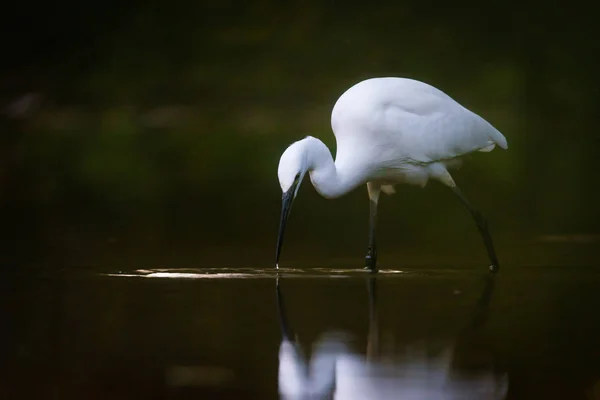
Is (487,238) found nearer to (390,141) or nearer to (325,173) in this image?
(390,141)

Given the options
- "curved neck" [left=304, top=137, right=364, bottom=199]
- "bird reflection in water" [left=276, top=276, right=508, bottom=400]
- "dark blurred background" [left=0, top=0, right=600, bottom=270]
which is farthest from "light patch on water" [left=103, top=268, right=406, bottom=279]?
"dark blurred background" [left=0, top=0, right=600, bottom=270]

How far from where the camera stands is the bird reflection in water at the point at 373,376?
2.99 meters

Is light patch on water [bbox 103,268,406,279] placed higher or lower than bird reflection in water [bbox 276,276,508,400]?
higher

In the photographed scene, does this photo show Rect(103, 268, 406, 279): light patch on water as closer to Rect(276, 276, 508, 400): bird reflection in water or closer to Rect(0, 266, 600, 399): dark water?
Rect(0, 266, 600, 399): dark water

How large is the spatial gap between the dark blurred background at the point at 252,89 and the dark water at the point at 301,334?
3.49m

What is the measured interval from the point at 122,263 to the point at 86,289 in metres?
0.88

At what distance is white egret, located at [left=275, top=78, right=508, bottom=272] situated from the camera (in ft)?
17.9

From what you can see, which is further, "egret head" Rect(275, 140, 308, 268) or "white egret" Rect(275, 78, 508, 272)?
"white egret" Rect(275, 78, 508, 272)

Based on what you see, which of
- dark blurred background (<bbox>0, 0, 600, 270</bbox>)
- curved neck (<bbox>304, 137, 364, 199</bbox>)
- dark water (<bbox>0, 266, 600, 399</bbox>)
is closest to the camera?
dark water (<bbox>0, 266, 600, 399</bbox>)

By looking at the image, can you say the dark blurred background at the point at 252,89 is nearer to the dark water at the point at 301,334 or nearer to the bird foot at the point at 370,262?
the bird foot at the point at 370,262

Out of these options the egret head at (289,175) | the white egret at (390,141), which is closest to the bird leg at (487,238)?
the white egret at (390,141)

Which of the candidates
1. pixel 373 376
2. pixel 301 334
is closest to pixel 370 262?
pixel 301 334

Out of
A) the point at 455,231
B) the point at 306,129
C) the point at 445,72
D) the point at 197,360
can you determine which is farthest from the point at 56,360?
the point at 445,72

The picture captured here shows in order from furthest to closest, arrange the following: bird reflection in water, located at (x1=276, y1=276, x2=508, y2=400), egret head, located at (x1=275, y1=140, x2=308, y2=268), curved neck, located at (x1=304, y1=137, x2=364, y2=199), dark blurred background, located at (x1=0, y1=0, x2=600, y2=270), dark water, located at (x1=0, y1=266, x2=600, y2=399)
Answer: dark blurred background, located at (x1=0, y1=0, x2=600, y2=270) < curved neck, located at (x1=304, y1=137, x2=364, y2=199) < egret head, located at (x1=275, y1=140, x2=308, y2=268) < dark water, located at (x1=0, y1=266, x2=600, y2=399) < bird reflection in water, located at (x1=276, y1=276, x2=508, y2=400)
